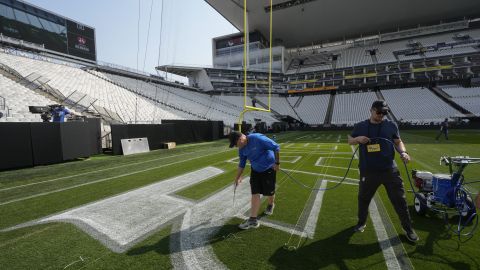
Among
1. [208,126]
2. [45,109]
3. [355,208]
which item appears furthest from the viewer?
[208,126]

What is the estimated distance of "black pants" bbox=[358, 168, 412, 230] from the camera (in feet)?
11.8

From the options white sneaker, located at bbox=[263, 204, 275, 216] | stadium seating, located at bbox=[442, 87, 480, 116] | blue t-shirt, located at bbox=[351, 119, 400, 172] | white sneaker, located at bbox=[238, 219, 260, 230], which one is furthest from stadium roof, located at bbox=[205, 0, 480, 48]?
white sneaker, located at bbox=[238, 219, 260, 230]

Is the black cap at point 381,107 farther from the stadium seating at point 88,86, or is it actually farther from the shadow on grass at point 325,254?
the stadium seating at point 88,86

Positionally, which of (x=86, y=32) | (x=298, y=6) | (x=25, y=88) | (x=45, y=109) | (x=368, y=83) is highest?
(x=298, y=6)

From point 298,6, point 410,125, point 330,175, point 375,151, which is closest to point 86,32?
point 298,6

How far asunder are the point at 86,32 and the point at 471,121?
57.3m

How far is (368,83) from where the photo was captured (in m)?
52.9

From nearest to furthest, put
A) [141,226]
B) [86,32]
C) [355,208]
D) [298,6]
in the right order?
[141,226], [355,208], [86,32], [298,6]

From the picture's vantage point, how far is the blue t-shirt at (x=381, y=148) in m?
3.67

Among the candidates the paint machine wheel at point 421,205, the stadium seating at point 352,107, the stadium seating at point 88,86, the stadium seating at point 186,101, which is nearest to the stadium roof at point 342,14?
the stadium seating at point 352,107

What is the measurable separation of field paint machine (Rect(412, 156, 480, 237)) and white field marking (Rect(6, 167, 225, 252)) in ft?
15.0

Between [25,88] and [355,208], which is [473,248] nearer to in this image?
[355,208]

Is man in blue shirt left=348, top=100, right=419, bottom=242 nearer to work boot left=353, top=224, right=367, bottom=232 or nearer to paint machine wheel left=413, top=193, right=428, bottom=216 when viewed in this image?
work boot left=353, top=224, right=367, bottom=232

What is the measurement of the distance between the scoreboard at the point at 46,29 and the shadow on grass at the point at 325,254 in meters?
37.4
